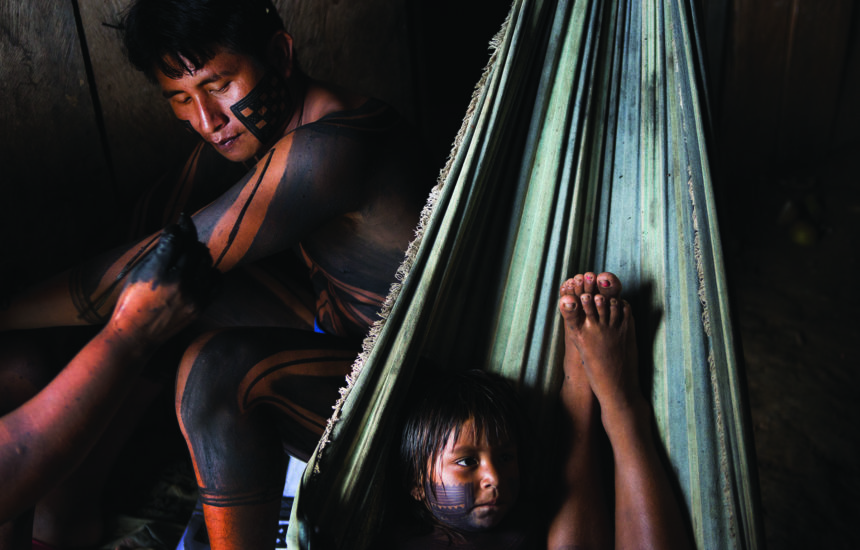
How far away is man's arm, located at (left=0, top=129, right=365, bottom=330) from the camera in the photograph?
1.25 m

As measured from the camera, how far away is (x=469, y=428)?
126 cm

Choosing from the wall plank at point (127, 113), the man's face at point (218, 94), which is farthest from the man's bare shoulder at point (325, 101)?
the wall plank at point (127, 113)

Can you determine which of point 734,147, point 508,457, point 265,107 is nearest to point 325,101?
point 265,107

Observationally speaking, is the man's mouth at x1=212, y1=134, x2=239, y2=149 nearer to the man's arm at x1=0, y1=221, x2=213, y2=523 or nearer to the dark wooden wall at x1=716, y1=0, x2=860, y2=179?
the man's arm at x1=0, y1=221, x2=213, y2=523

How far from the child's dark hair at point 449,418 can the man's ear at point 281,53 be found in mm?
678

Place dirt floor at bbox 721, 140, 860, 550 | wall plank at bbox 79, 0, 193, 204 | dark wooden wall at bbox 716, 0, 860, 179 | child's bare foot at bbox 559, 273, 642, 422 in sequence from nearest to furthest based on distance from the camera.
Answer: child's bare foot at bbox 559, 273, 642, 422 → wall plank at bbox 79, 0, 193, 204 → dirt floor at bbox 721, 140, 860, 550 → dark wooden wall at bbox 716, 0, 860, 179

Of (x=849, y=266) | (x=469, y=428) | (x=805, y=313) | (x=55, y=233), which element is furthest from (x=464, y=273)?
(x=849, y=266)

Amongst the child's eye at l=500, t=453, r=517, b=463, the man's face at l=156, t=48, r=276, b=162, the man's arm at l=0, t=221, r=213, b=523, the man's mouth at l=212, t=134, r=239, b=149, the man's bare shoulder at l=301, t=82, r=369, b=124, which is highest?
the man's bare shoulder at l=301, t=82, r=369, b=124

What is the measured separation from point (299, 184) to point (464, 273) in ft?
1.20

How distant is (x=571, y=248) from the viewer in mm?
1404

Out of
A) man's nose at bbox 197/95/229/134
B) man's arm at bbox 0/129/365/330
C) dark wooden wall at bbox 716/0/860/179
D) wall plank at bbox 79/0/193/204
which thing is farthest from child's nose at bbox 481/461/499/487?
dark wooden wall at bbox 716/0/860/179

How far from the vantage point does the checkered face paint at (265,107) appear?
4.29 ft

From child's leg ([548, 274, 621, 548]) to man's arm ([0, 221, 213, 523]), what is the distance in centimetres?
73

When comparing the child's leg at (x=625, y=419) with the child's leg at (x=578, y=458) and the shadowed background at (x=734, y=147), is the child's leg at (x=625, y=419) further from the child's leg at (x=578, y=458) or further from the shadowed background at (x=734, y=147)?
the shadowed background at (x=734, y=147)
